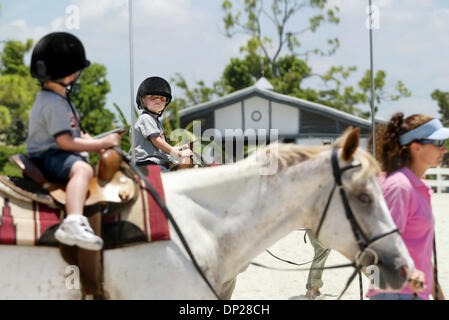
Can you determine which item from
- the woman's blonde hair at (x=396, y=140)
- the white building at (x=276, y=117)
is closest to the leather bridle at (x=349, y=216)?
the woman's blonde hair at (x=396, y=140)

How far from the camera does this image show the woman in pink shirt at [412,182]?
3139 mm

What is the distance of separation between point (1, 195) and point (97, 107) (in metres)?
37.1

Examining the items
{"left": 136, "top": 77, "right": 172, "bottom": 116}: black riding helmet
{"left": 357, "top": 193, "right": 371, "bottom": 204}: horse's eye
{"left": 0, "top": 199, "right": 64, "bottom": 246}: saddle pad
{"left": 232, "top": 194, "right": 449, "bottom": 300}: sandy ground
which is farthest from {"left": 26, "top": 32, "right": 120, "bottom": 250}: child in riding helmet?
{"left": 232, "top": 194, "right": 449, "bottom": 300}: sandy ground

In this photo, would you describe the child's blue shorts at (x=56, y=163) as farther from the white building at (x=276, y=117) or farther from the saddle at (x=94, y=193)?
the white building at (x=276, y=117)

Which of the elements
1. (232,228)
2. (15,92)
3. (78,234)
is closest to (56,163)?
(78,234)

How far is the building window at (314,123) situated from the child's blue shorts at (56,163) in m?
25.2

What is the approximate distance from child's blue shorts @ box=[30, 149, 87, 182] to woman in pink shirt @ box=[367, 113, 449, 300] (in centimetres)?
194

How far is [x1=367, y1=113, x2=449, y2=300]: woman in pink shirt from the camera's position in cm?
314

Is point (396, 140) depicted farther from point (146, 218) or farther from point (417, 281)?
point (146, 218)

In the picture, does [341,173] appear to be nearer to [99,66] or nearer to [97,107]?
[97,107]

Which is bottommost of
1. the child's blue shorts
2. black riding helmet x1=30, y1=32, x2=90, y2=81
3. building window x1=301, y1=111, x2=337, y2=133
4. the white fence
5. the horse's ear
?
the white fence

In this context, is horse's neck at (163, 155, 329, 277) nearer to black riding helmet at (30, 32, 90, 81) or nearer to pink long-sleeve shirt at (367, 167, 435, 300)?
pink long-sleeve shirt at (367, 167, 435, 300)

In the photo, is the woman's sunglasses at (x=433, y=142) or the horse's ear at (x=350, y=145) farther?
the woman's sunglasses at (x=433, y=142)

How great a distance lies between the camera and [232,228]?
3035 mm
